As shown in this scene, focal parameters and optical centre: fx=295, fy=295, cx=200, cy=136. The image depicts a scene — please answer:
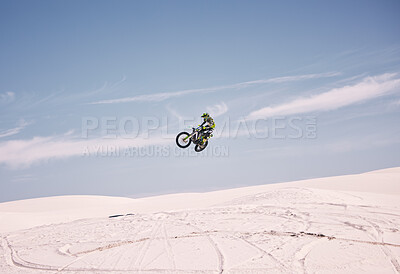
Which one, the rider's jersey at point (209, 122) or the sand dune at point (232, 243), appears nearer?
the sand dune at point (232, 243)

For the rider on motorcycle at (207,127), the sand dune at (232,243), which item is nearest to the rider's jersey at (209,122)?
Answer: the rider on motorcycle at (207,127)

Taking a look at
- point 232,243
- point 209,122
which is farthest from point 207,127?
point 232,243

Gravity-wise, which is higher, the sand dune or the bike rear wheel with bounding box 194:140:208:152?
the bike rear wheel with bounding box 194:140:208:152

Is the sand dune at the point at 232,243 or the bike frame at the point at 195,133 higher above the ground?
the bike frame at the point at 195,133

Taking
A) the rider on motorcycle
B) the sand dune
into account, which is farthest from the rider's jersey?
the sand dune

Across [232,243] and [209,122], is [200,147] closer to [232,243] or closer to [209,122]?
[209,122]

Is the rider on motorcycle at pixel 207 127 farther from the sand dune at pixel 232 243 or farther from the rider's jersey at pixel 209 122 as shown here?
the sand dune at pixel 232 243

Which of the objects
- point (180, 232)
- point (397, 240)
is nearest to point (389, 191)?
point (397, 240)

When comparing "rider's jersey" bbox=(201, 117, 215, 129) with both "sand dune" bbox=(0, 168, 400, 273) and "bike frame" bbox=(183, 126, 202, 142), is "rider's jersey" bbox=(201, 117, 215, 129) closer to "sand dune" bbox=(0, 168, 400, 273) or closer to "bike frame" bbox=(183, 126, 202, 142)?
"bike frame" bbox=(183, 126, 202, 142)

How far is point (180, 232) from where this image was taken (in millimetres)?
12602

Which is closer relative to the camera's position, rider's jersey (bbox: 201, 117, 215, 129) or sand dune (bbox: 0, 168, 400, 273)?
sand dune (bbox: 0, 168, 400, 273)

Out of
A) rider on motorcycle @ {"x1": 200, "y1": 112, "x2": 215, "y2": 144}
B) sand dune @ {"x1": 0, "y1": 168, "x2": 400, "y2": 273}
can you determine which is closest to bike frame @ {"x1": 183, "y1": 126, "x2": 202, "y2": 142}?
rider on motorcycle @ {"x1": 200, "y1": 112, "x2": 215, "y2": 144}

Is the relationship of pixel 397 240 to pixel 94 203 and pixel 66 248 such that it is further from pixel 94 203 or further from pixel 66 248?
pixel 94 203

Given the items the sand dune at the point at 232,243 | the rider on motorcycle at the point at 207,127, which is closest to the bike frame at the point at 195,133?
the rider on motorcycle at the point at 207,127
